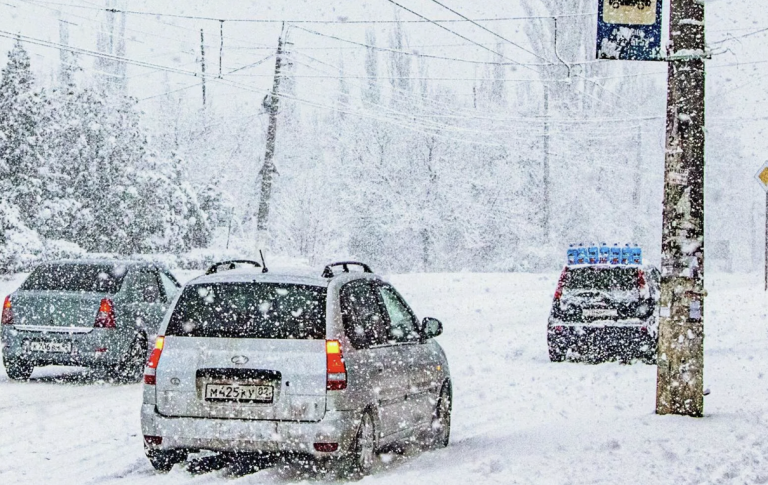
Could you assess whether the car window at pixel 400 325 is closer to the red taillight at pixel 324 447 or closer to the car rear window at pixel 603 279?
the red taillight at pixel 324 447

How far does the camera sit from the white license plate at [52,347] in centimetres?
1334

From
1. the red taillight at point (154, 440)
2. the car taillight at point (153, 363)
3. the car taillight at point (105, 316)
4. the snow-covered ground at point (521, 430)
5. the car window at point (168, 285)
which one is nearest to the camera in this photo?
the red taillight at point (154, 440)

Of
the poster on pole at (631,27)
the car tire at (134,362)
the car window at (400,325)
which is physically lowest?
the car tire at (134,362)

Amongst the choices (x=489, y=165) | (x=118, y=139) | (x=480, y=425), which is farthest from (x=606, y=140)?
(x=480, y=425)

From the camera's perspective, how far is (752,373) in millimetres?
14727

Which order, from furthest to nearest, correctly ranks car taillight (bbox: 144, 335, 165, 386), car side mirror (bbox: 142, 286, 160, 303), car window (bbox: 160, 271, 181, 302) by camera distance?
1. car window (bbox: 160, 271, 181, 302)
2. car side mirror (bbox: 142, 286, 160, 303)
3. car taillight (bbox: 144, 335, 165, 386)

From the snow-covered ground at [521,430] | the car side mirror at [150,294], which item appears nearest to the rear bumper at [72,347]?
the snow-covered ground at [521,430]

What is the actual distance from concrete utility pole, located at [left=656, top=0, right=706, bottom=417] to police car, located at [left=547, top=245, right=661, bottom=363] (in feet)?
21.5

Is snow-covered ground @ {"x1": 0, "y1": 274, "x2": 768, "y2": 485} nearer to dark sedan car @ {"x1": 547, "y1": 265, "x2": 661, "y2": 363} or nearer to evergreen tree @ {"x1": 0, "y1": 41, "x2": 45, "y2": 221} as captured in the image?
dark sedan car @ {"x1": 547, "y1": 265, "x2": 661, "y2": 363}

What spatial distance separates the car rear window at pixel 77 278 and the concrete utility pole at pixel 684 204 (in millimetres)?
7308

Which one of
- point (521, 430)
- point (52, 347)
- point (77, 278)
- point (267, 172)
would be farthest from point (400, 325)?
point (267, 172)

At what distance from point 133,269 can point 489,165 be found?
1738 inches

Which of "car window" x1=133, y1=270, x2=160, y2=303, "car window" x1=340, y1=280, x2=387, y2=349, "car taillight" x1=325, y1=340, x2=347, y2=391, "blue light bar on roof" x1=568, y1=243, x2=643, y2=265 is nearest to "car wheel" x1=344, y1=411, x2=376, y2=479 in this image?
"car taillight" x1=325, y1=340, x2=347, y2=391

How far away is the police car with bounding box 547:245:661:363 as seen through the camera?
1639 centimetres
